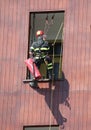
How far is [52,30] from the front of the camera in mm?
31547

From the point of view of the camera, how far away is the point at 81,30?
30.2m

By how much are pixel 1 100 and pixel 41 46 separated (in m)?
2.18

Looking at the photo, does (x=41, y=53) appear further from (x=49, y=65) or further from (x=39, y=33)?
(x=39, y=33)

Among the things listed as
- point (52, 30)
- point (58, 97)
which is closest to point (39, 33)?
point (52, 30)

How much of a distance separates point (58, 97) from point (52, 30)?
2.93 meters

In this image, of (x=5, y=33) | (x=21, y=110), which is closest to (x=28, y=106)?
A: (x=21, y=110)

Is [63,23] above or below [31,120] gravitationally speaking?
above

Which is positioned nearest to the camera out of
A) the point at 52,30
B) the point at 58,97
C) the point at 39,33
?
the point at 58,97

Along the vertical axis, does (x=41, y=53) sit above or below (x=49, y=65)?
above

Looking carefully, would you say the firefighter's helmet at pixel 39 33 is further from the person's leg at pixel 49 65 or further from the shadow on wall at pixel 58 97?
the shadow on wall at pixel 58 97

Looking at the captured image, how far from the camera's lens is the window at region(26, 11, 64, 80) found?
99.3 ft

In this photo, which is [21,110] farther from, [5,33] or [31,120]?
[5,33]

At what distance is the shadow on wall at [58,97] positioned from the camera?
2938cm

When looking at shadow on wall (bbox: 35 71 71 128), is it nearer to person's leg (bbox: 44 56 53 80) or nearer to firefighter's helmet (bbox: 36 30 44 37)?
person's leg (bbox: 44 56 53 80)
